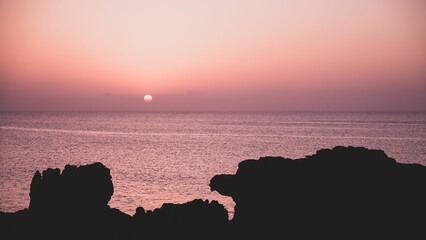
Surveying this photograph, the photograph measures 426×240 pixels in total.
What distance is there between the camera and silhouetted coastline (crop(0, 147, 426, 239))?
76.6 feet

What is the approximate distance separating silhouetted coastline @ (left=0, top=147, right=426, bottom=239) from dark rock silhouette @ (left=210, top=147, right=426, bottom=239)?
5 cm

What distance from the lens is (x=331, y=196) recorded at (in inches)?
952

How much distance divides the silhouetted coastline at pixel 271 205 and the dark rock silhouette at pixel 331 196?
1.8 inches

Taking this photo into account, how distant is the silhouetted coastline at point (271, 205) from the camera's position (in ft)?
76.6

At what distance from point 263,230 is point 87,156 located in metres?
96.6

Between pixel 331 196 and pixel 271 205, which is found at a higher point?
pixel 331 196

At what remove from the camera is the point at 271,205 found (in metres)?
25.3

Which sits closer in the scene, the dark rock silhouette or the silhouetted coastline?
the dark rock silhouette

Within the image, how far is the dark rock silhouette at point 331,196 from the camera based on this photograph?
2306cm

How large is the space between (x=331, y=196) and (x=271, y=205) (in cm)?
307

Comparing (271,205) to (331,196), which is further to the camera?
(271,205)

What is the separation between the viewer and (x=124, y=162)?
330 ft

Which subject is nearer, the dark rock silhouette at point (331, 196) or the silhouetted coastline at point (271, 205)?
the dark rock silhouette at point (331, 196)

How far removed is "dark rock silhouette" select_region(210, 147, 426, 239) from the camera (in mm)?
23062
